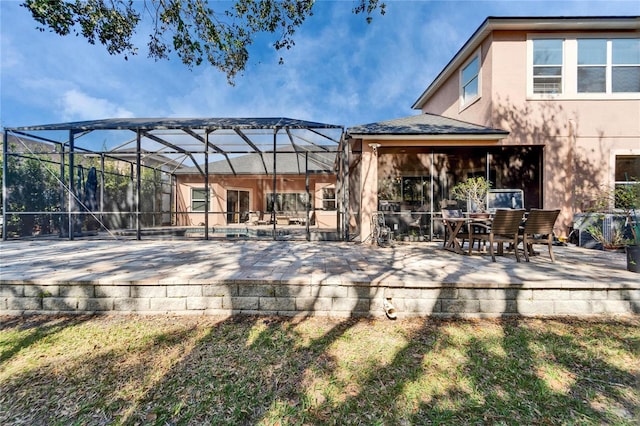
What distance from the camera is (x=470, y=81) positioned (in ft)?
29.2

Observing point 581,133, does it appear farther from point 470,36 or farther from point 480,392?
point 480,392

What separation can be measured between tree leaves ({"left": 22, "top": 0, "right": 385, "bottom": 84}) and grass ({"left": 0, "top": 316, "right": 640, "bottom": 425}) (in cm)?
449

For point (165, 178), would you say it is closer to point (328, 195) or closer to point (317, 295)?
point (328, 195)

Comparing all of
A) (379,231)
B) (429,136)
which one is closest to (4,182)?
(379,231)

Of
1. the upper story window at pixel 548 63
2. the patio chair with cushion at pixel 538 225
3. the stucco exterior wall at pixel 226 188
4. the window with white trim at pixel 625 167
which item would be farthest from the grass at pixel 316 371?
the stucco exterior wall at pixel 226 188

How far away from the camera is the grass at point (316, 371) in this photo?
6.02 feet

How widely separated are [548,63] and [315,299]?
918 cm

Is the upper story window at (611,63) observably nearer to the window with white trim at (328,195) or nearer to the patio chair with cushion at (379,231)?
the patio chair with cushion at (379,231)

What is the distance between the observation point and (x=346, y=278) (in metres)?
3.44

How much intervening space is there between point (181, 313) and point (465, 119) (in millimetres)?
9843

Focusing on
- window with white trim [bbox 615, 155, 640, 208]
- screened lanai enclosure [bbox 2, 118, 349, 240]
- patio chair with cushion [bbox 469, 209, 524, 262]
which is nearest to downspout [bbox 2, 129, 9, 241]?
screened lanai enclosure [bbox 2, 118, 349, 240]

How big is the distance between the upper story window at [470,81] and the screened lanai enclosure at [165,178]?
4548 mm

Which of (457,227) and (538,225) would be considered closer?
(538,225)

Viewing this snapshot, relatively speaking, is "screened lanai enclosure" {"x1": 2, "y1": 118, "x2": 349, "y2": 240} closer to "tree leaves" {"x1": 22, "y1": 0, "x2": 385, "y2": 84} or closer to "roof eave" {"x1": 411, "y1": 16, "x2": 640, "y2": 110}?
"tree leaves" {"x1": 22, "y1": 0, "x2": 385, "y2": 84}
